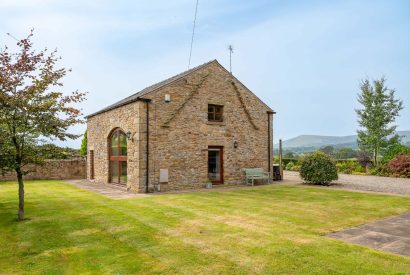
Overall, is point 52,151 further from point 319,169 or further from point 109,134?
point 319,169

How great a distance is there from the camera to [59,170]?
2220 centimetres

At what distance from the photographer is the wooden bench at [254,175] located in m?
16.4

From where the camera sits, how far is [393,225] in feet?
23.2

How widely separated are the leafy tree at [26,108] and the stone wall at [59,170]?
1491 cm

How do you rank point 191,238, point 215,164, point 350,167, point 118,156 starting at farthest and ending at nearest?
point 350,167
point 118,156
point 215,164
point 191,238

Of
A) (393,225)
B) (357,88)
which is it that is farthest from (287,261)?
(357,88)

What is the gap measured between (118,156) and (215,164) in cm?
553

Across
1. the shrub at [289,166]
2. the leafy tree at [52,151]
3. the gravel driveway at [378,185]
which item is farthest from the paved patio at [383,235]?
the shrub at [289,166]

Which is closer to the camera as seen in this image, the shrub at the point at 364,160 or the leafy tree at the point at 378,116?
the shrub at the point at 364,160

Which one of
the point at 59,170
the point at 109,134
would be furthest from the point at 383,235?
the point at 59,170

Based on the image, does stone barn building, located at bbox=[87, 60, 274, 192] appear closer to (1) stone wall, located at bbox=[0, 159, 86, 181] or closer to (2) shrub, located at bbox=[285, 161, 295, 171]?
(1) stone wall, located at bbox=[0, 159, 86, 181]

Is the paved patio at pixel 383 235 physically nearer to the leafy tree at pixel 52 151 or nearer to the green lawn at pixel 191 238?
the green lawn at pixel 191 238

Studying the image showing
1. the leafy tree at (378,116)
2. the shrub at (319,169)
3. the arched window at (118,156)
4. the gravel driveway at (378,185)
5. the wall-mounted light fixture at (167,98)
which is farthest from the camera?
the leafy tree at (378,116)

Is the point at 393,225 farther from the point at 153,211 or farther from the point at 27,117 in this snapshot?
the point at 27,117
